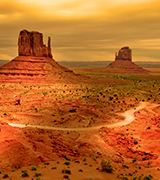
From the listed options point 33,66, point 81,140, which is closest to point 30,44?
point 33,66

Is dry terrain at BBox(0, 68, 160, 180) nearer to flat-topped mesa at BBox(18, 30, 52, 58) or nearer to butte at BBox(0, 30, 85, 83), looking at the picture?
butte at BBox(0, 30, 85, 83)

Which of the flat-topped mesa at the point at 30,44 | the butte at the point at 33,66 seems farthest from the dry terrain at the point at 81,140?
the flat-topped mesa at the point at 30,44

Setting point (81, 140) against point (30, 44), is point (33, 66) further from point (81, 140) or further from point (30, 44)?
point (81, 140)

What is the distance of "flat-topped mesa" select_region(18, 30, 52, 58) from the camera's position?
115 metres

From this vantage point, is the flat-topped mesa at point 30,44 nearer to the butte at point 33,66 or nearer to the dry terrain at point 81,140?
the butte at point 33,66

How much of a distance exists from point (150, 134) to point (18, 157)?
2414 centimetres

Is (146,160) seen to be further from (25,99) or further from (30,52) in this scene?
(30,52)

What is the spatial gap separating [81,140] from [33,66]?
83.1 m

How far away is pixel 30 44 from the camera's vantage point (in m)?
117

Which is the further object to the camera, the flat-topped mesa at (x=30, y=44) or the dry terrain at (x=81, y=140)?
the flat-topped mesa at (x=30, y=44)

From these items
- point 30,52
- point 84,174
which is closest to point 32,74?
point 30,52

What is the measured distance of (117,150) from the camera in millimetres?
33625

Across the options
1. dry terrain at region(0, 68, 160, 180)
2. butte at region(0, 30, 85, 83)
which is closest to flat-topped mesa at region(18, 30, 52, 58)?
butte at region(0, 30, 85, 83)

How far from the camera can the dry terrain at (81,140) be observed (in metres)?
23.5
